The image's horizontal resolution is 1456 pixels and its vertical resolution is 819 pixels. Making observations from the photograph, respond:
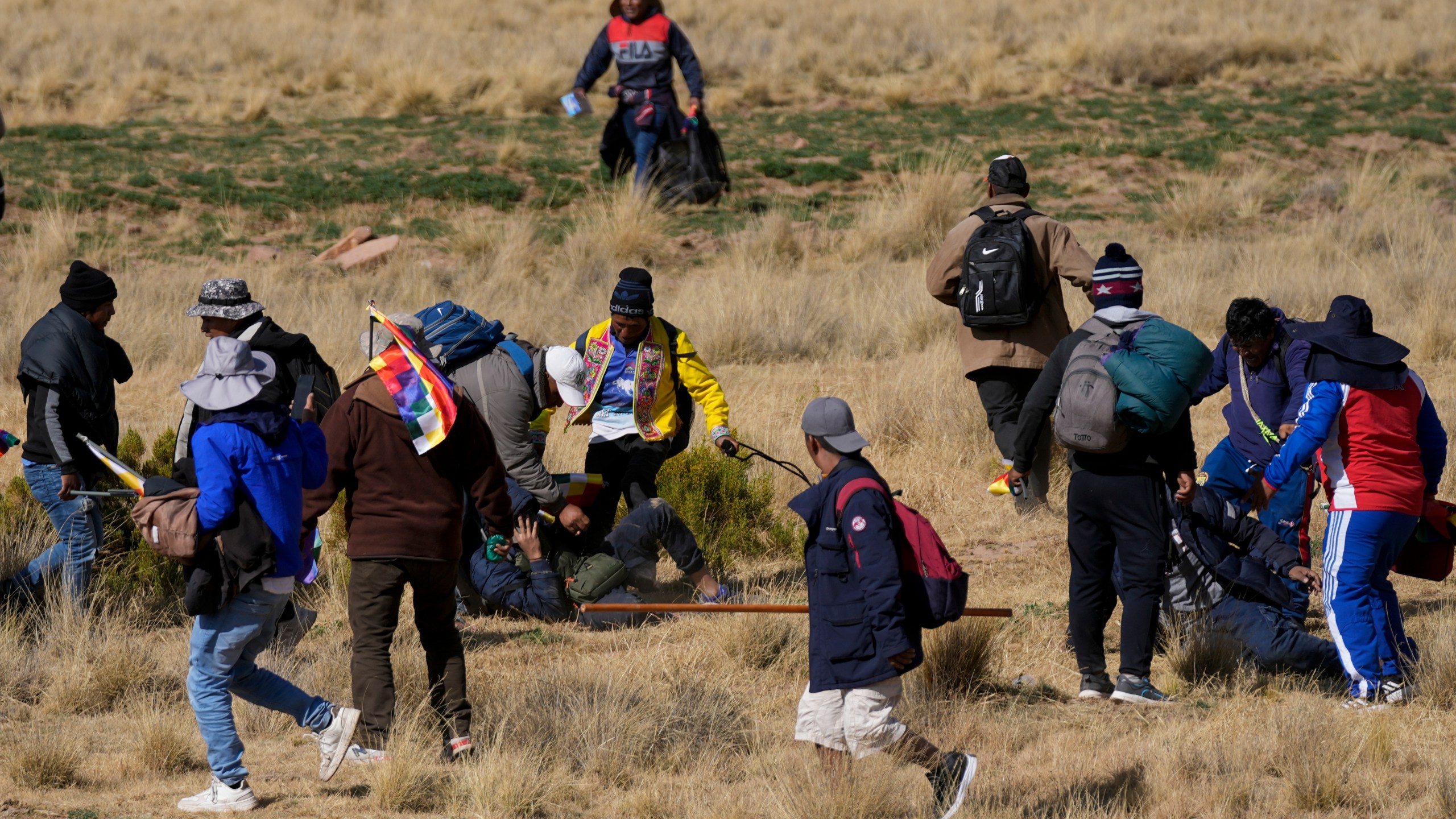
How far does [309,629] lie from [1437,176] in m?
15.6

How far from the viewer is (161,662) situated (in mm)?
6816

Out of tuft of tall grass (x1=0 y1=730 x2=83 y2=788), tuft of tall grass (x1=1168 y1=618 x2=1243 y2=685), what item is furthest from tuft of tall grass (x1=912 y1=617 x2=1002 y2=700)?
tuft of tall grass (x1=0 y1=730 x2=83 y2=788)

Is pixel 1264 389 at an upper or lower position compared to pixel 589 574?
upper

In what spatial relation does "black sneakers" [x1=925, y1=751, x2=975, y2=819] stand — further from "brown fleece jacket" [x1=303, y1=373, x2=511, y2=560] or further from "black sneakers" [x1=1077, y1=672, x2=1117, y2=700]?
"brown fleece jacket" [x1=303, y1=373, x2=511, y2=560]

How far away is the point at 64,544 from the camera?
707 cm

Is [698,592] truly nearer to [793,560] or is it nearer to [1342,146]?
[793,560]

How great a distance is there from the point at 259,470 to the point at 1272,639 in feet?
13.5

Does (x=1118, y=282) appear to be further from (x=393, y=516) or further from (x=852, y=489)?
(x=393, y=516)

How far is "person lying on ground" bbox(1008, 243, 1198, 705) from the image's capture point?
5.83 meters

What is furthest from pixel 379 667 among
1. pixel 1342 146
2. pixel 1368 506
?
pixel 1342 146

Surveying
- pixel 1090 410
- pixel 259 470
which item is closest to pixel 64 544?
pixel 259 470

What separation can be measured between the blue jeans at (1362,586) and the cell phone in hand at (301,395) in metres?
4.34

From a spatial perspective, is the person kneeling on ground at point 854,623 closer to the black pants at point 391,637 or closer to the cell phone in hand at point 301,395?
the black pants at point 391,637

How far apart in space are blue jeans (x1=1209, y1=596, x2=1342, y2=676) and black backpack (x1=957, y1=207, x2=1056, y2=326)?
222 cm
